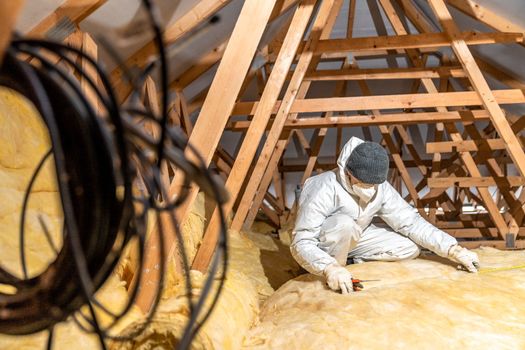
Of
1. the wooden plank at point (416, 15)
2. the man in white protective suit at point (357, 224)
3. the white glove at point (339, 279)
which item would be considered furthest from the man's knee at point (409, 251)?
the wooden plank at point (416, 15)

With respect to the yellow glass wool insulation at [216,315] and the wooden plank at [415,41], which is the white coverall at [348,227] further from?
the wooden plank at [415,41]

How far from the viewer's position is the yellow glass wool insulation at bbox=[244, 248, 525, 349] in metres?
2.04

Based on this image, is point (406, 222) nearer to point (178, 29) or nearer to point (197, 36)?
point (178, 29)

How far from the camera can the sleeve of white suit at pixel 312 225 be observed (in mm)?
2738

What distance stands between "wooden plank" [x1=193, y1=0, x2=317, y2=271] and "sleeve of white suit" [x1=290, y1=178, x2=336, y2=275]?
0.38m

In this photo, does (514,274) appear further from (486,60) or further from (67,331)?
(486,60)

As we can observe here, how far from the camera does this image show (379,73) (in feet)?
17.2

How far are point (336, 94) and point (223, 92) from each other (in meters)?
4.69

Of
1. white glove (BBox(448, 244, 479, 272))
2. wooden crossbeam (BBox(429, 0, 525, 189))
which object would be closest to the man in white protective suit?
white glove (BBox(448, 244, 479, 272))

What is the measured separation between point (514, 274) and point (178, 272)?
1675 mm

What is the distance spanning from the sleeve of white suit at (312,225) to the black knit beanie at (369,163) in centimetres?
A: 31

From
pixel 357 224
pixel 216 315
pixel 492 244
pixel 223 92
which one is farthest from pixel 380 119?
pixel 216 315

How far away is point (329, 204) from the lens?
302 cm

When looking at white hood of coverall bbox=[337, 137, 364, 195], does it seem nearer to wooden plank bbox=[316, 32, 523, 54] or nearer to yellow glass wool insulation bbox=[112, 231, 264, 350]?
yellow glass wool insulation bbox=[112, 231, 264, 350]
